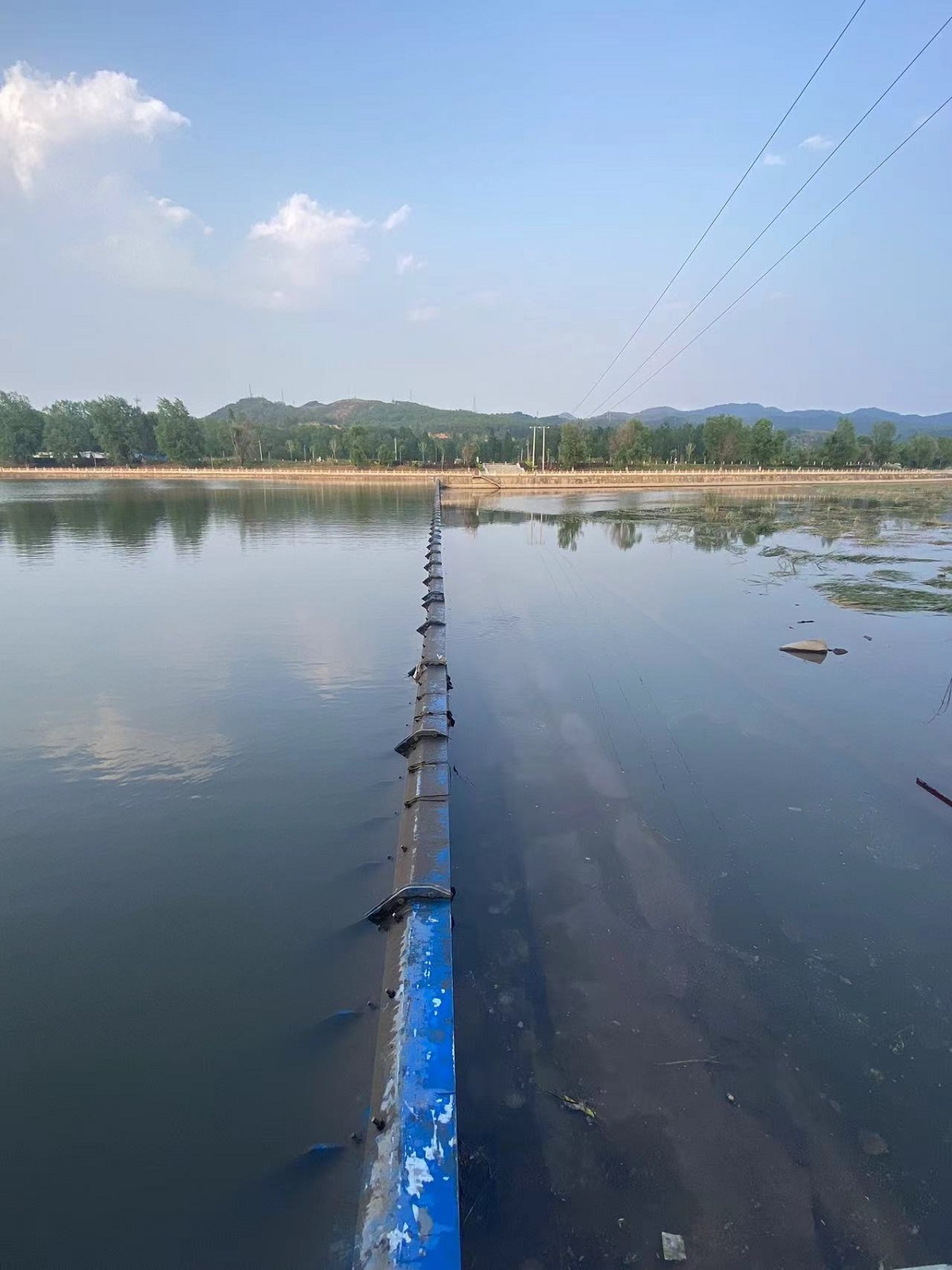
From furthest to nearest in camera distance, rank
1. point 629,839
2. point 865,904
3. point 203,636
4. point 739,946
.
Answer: point 203,636, point 629,839, point 865,904, point 739,946

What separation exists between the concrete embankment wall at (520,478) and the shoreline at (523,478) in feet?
0.23

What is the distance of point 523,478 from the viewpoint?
56250 millimetres

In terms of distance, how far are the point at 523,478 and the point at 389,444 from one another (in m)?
44.4

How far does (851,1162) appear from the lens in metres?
2.62

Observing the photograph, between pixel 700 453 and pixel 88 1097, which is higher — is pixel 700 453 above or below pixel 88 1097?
above

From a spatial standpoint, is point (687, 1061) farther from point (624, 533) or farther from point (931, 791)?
point (624, 533)

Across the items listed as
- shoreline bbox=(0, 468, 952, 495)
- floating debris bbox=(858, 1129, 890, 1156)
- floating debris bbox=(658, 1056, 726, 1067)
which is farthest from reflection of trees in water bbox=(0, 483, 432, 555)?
floating debris bbox=(858, 1129, 890, 1156)

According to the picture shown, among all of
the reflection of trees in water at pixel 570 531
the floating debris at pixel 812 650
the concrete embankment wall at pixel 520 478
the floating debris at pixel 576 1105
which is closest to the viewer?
the floating debris at pixel 576 1105

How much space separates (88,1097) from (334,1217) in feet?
4.41

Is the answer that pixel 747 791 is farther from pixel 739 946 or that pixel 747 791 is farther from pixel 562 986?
pixel 562 986

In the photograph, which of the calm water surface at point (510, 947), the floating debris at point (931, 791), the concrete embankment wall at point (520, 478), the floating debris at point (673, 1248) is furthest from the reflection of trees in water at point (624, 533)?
the concrete embankment wall at point (520, 478)

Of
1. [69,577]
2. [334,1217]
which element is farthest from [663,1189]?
[69,577]

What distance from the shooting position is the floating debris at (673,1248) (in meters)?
2.28

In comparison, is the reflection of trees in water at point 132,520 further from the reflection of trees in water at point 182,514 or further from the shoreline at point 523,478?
the shoreline at point 523,478
